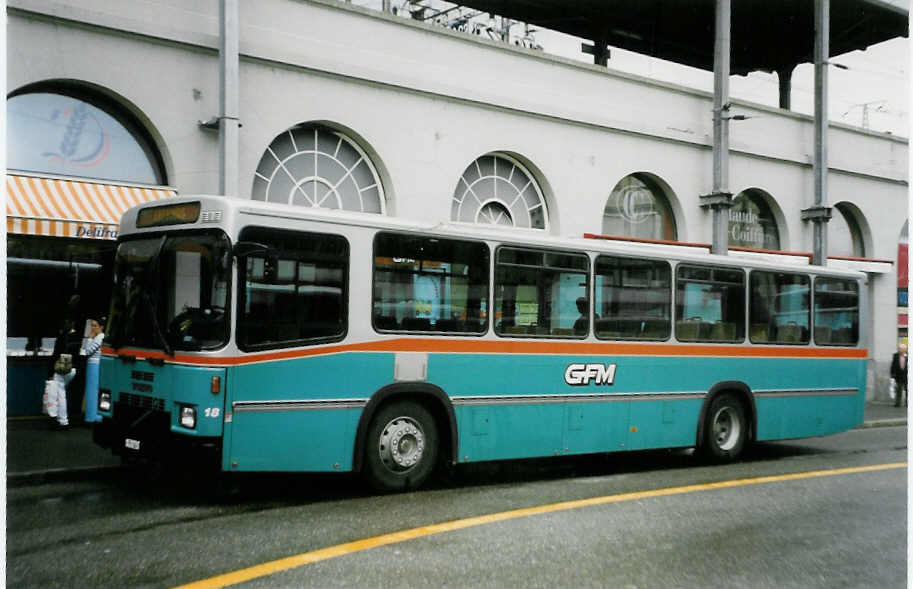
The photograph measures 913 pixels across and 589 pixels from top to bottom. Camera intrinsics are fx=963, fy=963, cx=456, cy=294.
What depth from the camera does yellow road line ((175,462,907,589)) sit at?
6211 millimetres

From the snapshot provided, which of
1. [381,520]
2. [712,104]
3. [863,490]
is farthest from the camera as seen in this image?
[712,104]

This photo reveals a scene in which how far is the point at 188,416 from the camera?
27.8 feet

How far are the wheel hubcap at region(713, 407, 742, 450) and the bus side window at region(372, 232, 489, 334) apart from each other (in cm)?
448

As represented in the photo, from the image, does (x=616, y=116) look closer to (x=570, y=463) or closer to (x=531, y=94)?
(x=531, y=94)

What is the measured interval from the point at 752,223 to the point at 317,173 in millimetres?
12797

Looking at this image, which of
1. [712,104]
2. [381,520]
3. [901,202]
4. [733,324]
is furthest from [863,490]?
[901,202]

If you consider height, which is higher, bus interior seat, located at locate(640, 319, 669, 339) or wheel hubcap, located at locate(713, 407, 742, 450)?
bus interior seat, located at locate(640, 319, 669, 339)

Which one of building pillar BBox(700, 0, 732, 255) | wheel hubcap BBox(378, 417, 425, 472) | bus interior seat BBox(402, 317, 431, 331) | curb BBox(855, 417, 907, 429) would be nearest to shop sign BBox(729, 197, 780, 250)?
building pillar BBox(700, 0, 732, 255)

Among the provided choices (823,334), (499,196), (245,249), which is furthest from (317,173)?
(823,334)

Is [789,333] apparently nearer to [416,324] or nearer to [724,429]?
[724,429]

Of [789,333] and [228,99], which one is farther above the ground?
[228,99]

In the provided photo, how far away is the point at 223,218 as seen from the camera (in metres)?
8.59

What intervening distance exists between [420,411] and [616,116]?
12713 millimetres

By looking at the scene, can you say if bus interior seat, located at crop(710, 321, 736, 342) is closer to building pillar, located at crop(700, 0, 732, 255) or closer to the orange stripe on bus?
the orange stripe on bus
